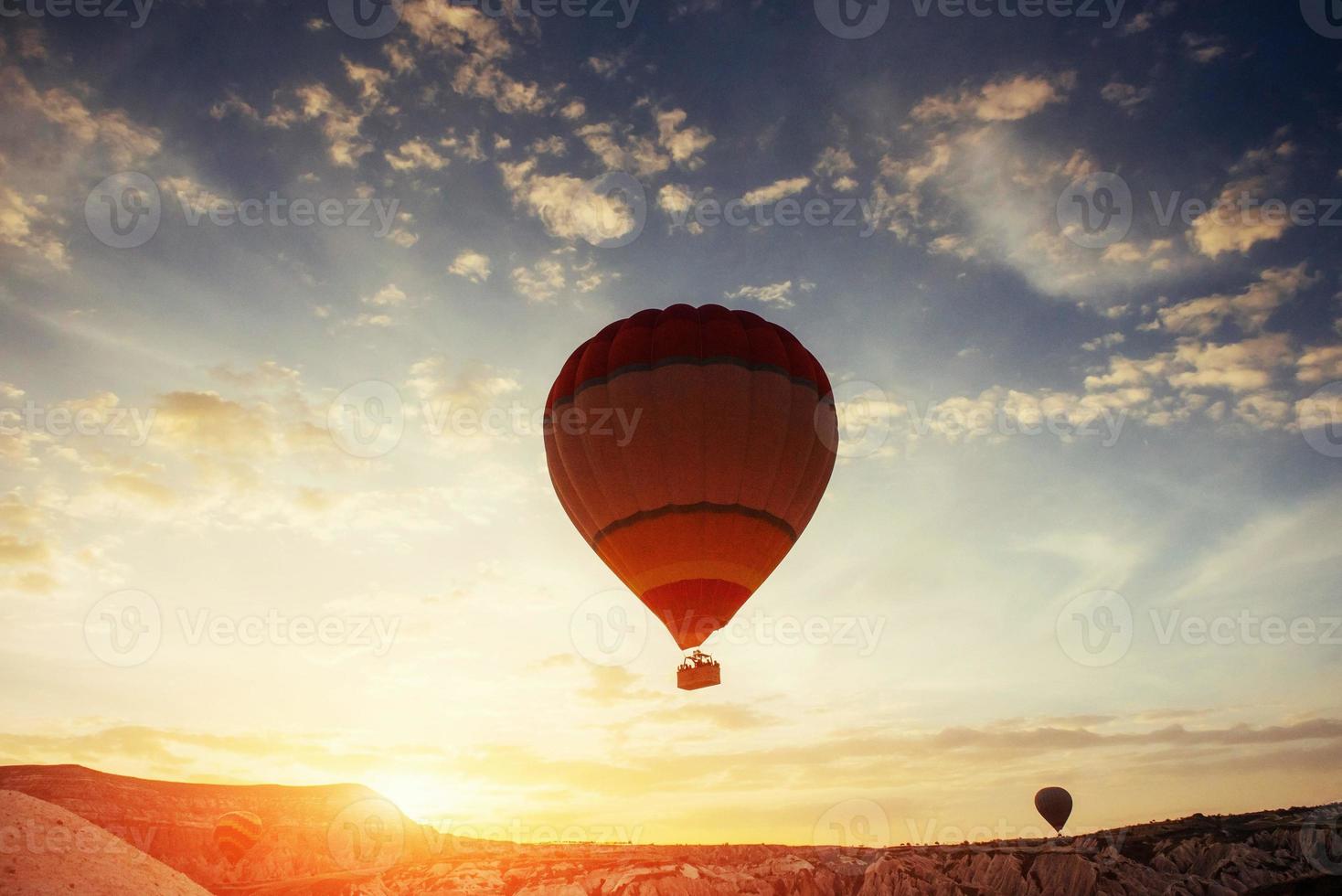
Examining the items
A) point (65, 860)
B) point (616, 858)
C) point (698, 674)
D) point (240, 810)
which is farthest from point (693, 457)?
point (240, 810)

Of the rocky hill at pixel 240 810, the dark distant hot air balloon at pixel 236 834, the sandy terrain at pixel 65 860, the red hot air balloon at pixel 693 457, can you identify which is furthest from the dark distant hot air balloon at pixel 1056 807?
the dark distant hot air balloon at pixel 236 834

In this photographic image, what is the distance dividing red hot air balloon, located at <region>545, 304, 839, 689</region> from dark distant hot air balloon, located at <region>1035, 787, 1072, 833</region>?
226 ft

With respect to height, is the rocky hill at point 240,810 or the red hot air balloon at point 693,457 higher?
the red hot air balloon at point 693,457

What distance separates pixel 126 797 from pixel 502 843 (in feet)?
135

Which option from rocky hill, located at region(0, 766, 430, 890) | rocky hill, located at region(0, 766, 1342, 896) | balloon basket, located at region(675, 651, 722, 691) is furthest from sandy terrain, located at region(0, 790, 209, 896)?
rocky hill, located at region(0, 766, 1342, 896)

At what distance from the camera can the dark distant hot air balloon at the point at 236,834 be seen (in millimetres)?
79000

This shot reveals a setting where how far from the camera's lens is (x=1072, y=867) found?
6041 centimetres

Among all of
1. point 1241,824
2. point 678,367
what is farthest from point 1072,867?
point 678,367

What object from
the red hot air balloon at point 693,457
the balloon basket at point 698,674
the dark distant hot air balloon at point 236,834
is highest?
the red hot air balloon at point 693,457

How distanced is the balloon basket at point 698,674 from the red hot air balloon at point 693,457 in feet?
0.16

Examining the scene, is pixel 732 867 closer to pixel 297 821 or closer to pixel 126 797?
pixel 297 821

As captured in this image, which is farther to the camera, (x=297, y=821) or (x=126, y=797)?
(x=297, y=821)

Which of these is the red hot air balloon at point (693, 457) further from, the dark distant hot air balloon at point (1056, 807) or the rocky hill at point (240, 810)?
the dark distant hot air balloon at point (1056, 807)

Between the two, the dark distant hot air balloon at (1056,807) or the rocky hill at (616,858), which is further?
the dark distant hot air balloon at (1056,807)
